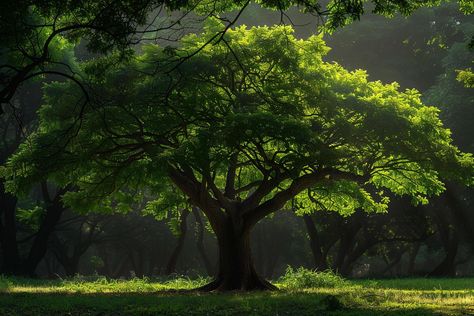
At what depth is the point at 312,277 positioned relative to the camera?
23.9 meters

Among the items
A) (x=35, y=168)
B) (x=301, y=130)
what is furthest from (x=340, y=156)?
(x=35, y=168)

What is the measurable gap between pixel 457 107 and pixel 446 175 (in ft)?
49.9

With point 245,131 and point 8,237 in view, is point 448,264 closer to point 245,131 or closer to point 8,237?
point 245,131

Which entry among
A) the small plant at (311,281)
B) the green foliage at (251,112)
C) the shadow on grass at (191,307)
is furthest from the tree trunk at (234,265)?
the shadow on grass at (191,307)

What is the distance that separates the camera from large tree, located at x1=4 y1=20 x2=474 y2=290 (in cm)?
1914

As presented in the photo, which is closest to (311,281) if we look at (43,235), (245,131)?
(245,131)

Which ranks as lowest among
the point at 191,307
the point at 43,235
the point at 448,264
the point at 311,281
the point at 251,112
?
the point at 191,307

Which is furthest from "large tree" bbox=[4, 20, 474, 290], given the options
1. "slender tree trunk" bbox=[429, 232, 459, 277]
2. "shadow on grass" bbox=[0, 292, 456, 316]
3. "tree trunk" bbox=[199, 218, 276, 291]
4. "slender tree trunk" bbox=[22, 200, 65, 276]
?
"slender tree trunk" bbox=[429, 232, 459, 277]

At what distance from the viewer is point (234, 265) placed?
A: 21.5 m

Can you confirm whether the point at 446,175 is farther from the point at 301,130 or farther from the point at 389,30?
the point at 389,30

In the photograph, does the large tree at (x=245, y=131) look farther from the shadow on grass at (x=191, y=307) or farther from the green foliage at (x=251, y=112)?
the shadow on grass at (x=191, y=307)

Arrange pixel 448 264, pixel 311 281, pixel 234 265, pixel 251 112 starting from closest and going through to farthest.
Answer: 1. pixel 251 112
2. pixel 234 265
3. pixel 311 281
4. pixel 448 264

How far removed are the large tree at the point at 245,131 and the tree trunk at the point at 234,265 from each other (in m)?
0.04

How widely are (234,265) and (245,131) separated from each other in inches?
229
